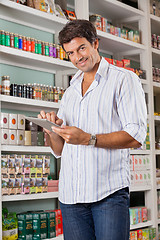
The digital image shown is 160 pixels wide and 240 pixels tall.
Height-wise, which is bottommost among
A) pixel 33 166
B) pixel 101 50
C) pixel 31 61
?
pixel 33 166

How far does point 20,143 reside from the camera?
3.06 meters

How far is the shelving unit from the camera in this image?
3.15 meters

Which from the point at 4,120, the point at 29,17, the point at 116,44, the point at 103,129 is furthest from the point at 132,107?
the point at 116,44

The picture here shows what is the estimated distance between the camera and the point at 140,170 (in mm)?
4215

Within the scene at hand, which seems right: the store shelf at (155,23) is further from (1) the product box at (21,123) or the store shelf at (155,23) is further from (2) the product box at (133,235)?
(2) the product box at (133,235)

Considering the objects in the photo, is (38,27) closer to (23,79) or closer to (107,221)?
(23,79)

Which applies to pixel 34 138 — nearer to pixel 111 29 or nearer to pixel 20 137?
pixel 20 137

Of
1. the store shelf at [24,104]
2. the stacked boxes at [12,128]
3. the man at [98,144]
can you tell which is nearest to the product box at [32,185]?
the stacked boxes at [12,128]

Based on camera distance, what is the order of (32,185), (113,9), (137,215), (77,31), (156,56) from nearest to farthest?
(77,31), (32,185), (137,215), (113,9), (156,56)

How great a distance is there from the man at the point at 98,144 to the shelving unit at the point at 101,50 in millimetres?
1460

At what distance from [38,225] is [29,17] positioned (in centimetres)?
180

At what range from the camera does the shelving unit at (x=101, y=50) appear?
10.3 feet

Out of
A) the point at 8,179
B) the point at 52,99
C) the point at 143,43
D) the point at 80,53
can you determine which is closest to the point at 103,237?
the point at 80,53

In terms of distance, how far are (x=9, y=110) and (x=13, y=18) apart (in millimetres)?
838
